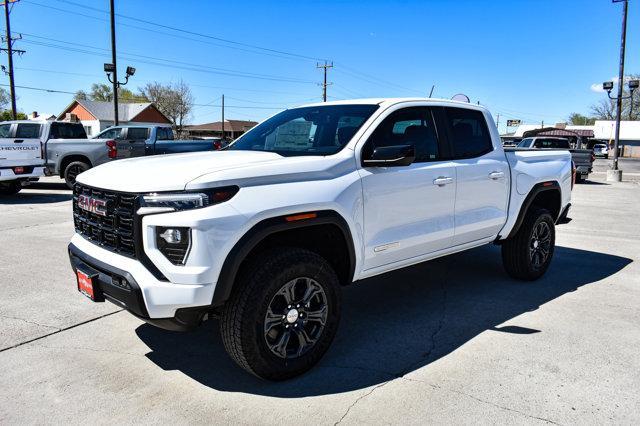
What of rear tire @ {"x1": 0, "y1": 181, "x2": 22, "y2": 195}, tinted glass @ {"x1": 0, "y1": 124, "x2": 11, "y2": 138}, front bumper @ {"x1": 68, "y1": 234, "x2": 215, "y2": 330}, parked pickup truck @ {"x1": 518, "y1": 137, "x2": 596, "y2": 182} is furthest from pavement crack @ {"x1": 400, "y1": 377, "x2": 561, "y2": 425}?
parked pickup truck @ {"x1": 518, "y1": 137, "x2": 596, "y2": 182}

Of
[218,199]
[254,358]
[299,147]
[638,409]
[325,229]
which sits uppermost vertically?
[299,147]

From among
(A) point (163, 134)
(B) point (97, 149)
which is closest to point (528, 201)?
(B) point (97, 149)

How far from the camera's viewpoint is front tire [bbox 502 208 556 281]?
533cm

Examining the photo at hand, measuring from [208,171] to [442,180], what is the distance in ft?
6.77

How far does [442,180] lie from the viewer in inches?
163

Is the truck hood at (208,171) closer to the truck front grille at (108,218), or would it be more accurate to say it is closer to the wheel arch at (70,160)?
the truck front grille at (108,218)

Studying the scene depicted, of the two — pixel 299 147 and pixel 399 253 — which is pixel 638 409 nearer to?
pixel 399 253

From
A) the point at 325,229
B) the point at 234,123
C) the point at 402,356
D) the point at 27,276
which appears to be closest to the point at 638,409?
the point at 402,356

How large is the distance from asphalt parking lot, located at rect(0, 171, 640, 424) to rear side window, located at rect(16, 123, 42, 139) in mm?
9237

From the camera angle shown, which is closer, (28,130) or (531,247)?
(531,247)

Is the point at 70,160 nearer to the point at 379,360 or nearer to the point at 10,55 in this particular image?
the point at 379,360

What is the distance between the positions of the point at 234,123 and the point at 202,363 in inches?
2981

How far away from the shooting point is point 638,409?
293 centimetres

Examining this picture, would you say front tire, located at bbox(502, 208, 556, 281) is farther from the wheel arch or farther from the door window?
the door window
